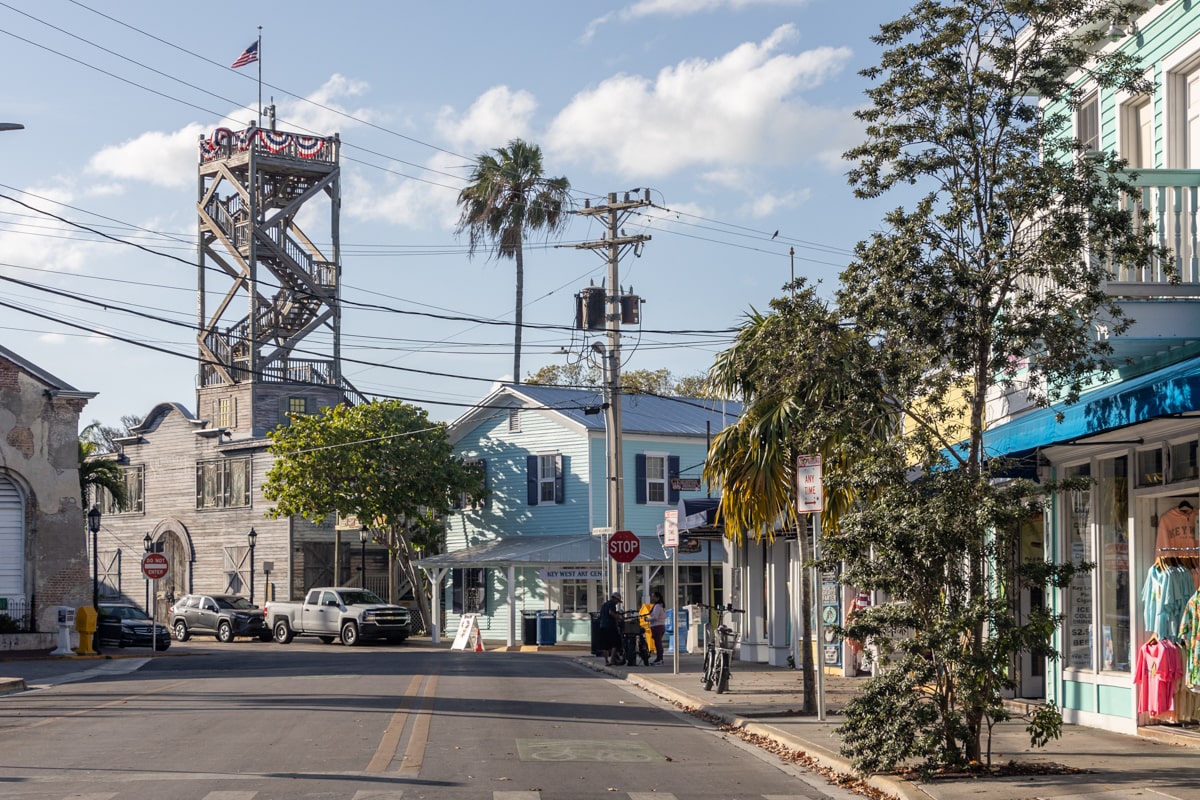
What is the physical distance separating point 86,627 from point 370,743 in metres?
25.1

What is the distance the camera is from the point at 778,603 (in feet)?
94.4

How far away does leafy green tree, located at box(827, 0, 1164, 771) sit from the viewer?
459 inches

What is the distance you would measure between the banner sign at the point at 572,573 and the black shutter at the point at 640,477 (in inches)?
116

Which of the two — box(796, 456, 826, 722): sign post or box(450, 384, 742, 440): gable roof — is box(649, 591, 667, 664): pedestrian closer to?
box(450, 384, 742, 440): gable roof

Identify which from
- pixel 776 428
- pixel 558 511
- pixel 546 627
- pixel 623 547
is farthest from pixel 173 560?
pixel 776 428

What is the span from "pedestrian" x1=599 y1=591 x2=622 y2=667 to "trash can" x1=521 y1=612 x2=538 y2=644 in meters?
11.5

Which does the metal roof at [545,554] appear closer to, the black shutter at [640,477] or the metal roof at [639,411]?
the black shutter at [640,477]

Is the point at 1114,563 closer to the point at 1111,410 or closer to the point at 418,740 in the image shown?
the point at 1111,410

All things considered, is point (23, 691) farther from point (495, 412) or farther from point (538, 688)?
point (495, 412)

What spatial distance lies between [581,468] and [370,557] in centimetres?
1257

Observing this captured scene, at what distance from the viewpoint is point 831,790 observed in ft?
39.0

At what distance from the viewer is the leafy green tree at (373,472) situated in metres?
47.6

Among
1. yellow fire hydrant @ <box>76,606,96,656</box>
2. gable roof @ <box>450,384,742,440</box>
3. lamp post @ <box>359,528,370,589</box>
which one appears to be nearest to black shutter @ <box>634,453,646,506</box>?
A: gable roof @ <box>450,384,742,440</box>

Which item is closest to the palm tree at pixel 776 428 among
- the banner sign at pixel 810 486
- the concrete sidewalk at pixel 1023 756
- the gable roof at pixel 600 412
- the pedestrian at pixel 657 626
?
the banner sign at pixel 810 486
